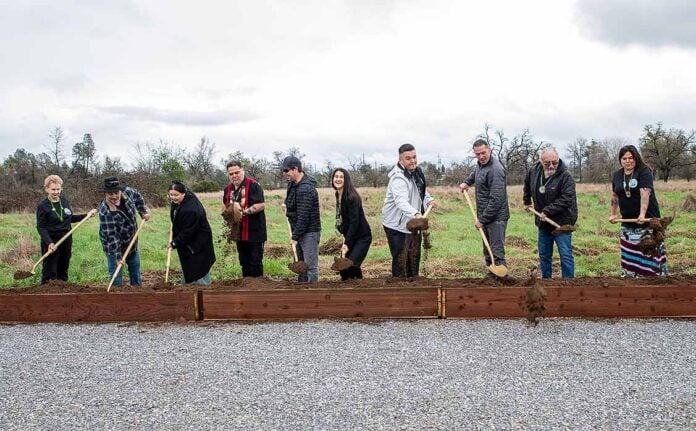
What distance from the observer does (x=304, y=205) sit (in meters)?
6.01

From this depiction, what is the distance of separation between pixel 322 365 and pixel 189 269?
271 cm

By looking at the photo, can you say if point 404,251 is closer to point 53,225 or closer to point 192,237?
point 192,237

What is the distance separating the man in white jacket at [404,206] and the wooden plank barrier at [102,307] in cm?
215

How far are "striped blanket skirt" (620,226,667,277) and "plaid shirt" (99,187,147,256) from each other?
5.41 metres

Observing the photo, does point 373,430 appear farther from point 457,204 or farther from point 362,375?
point 457,204

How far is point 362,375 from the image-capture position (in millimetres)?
4043

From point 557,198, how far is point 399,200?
178 cm

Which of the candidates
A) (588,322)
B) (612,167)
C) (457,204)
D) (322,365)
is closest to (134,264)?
(322,365)

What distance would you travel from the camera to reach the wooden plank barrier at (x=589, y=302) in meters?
5.23

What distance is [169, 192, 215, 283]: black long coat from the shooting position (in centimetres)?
623

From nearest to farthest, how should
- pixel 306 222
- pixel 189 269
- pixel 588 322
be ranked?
pixel 588 322 → pixel 306 222 → pixel 189 269

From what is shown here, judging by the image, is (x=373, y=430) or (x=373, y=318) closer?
(x=373, y=430)

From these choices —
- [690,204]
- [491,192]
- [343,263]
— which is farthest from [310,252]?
[690,204]

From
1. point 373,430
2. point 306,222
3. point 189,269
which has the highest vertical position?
point 306,222
